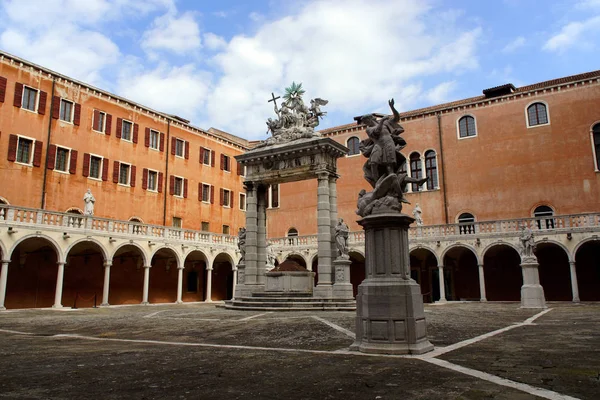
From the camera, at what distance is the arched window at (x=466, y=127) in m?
35.5

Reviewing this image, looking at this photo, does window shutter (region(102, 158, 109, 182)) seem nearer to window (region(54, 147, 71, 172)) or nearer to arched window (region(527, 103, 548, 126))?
window (region(54, 147, 71, 172))

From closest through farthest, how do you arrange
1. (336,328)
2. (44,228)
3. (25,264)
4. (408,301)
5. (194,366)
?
(194,366), (408,301), (336,328), (44,228), (25,264)

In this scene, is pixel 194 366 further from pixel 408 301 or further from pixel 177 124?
pixel 177 124

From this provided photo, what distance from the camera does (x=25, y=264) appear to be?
26.6 m

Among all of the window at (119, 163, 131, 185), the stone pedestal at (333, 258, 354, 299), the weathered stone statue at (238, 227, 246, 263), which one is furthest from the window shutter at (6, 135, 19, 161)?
the stone pedestal at (333, 258, 354, 299)

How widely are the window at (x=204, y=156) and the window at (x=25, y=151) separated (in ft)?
44.4

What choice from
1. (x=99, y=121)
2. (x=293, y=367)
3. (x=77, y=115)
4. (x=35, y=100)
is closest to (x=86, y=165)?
(x=77, y=115)

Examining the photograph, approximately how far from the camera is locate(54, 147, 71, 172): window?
95.3 ft

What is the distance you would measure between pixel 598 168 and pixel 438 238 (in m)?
11.1

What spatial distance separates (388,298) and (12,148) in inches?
1036

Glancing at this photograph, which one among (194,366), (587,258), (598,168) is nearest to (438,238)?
(587,258)

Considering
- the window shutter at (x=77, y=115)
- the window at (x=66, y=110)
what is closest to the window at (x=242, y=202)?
the window shutter at (x=77, y=115)

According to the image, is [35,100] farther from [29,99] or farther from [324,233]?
[324,233]

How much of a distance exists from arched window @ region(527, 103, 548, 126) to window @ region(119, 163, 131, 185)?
2825 cm
